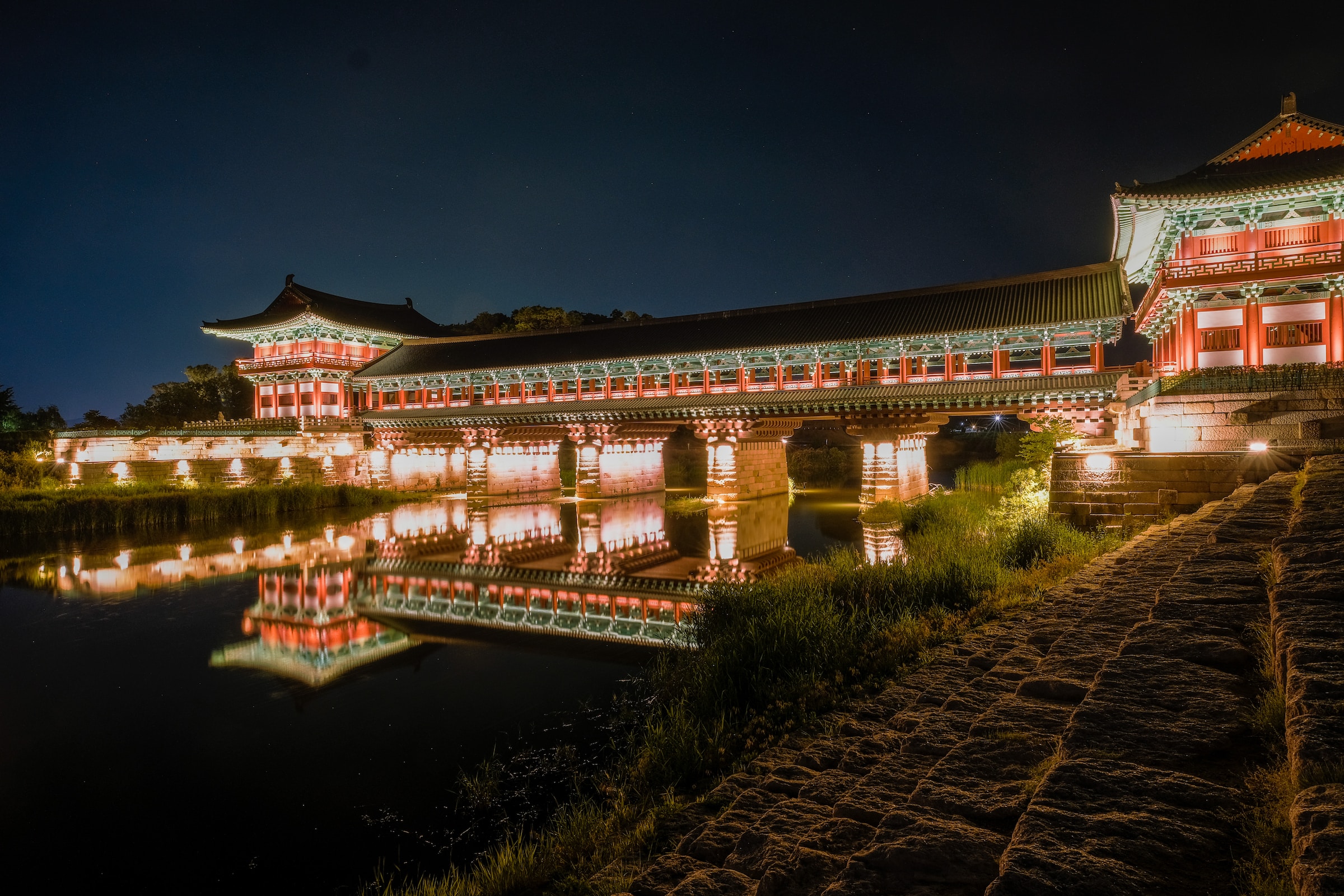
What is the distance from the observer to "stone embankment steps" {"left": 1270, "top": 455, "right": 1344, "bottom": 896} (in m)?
1.79

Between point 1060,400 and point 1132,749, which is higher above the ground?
point 1060,400

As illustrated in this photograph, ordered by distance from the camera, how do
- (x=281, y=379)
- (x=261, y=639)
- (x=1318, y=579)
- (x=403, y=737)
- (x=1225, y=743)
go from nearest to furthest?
(x=1225, y=743)
(x=1318, y=579)
(x=403, y=737)
(x=261, y=639)
(x=281, y=379)

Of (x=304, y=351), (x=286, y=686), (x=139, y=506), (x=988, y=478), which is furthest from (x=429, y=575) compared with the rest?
(x=304, y=351)

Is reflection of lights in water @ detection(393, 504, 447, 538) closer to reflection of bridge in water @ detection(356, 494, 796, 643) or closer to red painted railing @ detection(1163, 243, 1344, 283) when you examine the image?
reflection of bridge in water @ detection(356, 494, 796, 643)

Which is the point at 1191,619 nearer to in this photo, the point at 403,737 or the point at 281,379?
the point at 403,737

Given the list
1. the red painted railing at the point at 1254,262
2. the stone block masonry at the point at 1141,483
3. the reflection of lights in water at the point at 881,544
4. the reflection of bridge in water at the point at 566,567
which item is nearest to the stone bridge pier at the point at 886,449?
the reflection of lights in water at the point at 881,544

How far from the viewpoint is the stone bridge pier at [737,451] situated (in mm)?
28219

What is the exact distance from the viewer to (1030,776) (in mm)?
3168

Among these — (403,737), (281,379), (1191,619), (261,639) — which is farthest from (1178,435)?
(281,379)

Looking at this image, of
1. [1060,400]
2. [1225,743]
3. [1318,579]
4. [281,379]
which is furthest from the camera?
[281,379]

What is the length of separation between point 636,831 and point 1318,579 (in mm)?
4073

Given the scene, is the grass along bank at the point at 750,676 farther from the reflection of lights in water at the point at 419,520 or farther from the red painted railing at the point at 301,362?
the red painted railing at the point at 301,362

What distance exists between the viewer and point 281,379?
4159cm

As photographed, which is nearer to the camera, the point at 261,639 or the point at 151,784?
the point at 151,784
